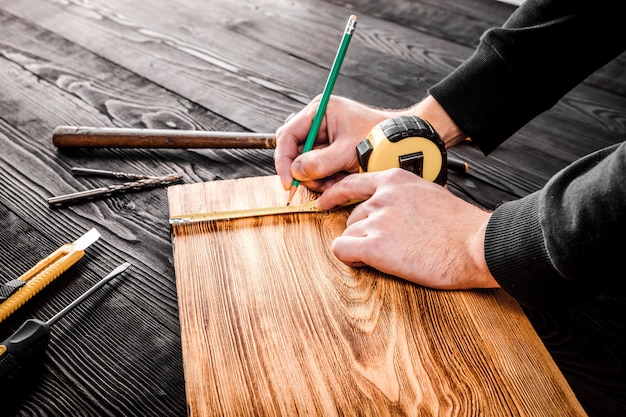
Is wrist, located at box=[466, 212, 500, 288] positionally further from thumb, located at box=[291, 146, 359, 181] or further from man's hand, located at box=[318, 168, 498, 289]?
thumb, located at box=[291, 146, 359, 181]

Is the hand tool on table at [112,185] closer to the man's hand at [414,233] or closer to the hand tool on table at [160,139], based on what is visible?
the hand tool on table at [160,139]

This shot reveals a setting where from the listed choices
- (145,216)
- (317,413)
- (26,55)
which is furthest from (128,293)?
(26,55)

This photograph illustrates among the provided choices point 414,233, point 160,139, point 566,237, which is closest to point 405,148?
point 414,233

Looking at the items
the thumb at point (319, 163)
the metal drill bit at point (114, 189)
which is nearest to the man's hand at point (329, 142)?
the thumb at point (319, 163)

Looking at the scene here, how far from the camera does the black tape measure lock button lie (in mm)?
804

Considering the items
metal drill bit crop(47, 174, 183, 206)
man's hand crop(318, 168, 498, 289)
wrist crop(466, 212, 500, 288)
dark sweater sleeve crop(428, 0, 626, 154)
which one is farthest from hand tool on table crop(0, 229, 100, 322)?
dark sweater sleeve crop(428, 0, 626, 154)

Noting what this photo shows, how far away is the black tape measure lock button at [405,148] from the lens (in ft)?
2.64

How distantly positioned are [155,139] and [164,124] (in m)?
0.14

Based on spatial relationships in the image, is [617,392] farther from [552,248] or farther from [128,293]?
[128,293]

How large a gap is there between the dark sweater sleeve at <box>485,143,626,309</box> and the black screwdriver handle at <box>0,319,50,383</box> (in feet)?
2.10

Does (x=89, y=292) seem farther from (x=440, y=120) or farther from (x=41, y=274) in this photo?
(x=440, y=120)

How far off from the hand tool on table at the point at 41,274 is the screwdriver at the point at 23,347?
0.06 m

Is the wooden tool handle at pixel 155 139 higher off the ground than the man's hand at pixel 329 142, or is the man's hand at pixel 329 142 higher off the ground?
the man's hand at pixel 329 142

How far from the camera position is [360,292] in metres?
0.74
